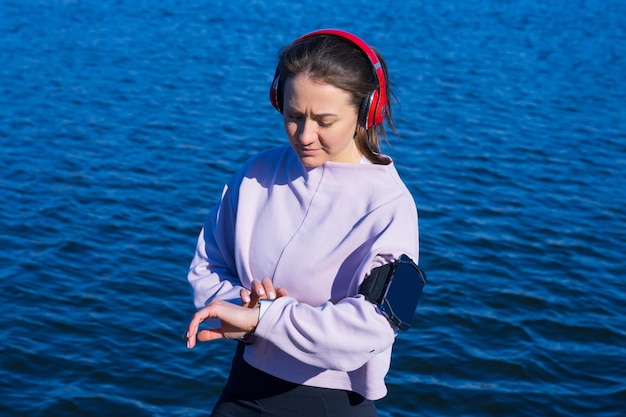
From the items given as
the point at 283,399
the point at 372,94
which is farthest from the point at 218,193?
the point at 372,94

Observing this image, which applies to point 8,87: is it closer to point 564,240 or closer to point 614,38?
point 564,240

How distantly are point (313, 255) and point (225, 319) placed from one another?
1.12 ft

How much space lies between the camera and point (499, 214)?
30.2 feet

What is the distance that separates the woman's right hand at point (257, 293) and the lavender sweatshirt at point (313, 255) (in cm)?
4

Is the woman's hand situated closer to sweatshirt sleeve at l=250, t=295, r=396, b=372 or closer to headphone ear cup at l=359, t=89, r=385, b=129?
sweatshirt sleeve at l=250, t=295, r=396, b=372

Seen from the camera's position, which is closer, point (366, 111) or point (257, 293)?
point (257, 293)

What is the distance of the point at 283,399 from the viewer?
8.86 ft

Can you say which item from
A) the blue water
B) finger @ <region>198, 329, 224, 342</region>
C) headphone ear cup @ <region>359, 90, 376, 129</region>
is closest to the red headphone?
headphone ear cup @ <region>359, 90, 376, 129</region>

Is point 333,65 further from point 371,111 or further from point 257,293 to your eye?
point 257,293

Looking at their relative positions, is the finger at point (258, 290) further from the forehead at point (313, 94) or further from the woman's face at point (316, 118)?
the forehead at point (313, 94)

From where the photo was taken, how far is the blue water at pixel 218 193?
6285mm

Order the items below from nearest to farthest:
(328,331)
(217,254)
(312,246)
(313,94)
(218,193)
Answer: (328,331), (313,94), (312,246), (217,254), (218,193)

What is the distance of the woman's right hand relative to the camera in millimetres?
2447

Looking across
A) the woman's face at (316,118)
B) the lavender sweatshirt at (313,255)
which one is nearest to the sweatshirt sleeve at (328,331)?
the lavender sweatshirt at (313,255)
